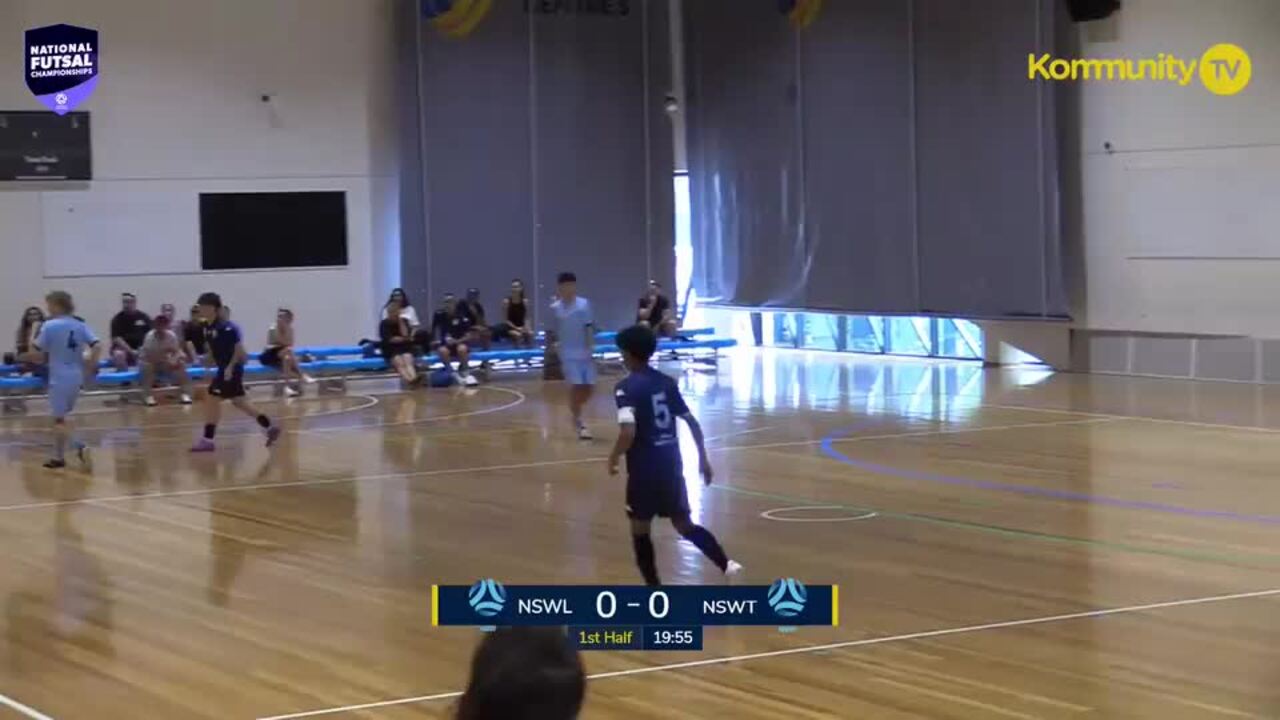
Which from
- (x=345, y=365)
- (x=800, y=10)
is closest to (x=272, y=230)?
(x=345, y=365)

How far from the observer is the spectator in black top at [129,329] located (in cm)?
2855

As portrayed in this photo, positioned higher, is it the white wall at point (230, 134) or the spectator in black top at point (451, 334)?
the white wall at point (230, 134)

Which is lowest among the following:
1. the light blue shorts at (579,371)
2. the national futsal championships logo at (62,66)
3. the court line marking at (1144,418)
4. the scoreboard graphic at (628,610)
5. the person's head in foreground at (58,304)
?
the court line marking at (1144,418)

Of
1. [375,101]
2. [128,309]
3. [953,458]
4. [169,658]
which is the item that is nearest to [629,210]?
[375,101]

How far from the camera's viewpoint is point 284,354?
27984 millimetres

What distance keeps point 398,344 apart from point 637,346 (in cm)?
1863

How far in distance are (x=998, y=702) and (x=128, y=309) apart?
22752mm

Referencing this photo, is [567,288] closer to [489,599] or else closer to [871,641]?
[871,641]

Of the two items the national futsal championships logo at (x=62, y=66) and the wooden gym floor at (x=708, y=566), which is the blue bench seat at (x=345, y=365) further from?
the national futsal championships logo at (x=62, y=66)

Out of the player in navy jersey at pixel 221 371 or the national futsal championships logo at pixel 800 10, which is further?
the national futsal championships logo at pixel 800 10

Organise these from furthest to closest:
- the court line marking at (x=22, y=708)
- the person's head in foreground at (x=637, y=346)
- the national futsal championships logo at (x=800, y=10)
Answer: the national futsal championships logo at (x=800, y=10) < the person's head in foreground at (x=637, y=346) < the court line marking at (x=22, y=708)

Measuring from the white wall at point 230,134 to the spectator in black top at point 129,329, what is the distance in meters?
1.15

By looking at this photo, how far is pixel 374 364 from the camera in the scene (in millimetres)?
29188

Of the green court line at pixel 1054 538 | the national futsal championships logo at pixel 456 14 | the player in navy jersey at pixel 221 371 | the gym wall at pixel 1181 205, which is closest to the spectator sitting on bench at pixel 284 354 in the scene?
the national futsal championships logo at pixel 456 14
